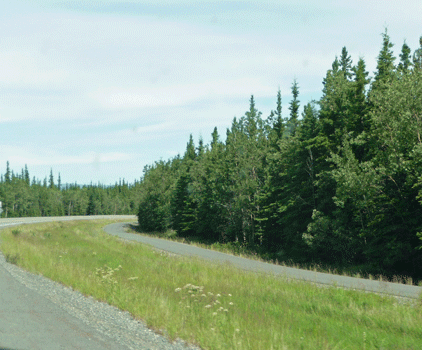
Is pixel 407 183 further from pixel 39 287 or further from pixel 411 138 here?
pixel 39 287

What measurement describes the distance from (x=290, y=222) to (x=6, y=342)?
28.0 meters

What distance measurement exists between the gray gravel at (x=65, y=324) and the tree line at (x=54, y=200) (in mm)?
107586

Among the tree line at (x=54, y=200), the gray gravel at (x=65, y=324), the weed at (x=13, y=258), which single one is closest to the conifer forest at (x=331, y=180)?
the gray gravel at (x=65, y=324)

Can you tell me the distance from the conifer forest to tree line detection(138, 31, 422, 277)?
0.25ft

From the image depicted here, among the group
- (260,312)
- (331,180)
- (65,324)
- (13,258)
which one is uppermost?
(331,180)

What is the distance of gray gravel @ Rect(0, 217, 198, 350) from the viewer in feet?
20.2

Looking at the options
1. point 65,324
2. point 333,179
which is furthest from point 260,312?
point 333,179

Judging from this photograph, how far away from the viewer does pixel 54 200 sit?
14625cm

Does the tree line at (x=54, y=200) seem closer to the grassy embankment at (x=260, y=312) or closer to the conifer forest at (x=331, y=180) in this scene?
the conifer forest at (x=331, y=180)

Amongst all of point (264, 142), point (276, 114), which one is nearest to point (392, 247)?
point (264, 142)

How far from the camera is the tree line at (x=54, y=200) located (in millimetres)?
128875

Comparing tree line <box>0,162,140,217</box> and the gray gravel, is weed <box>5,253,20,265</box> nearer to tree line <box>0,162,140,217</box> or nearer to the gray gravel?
the gray gravel

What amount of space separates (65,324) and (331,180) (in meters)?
23.8

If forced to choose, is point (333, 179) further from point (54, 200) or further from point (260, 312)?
point (54, 200)
